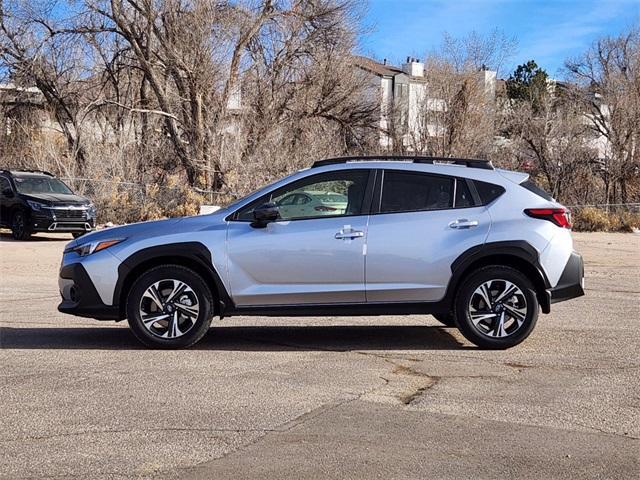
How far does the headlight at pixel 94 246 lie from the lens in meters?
8.25

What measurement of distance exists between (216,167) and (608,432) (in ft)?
85.5

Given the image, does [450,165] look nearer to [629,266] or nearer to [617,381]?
[617,381]

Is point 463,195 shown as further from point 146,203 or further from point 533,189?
point 146,203

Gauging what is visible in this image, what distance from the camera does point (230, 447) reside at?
5.25m

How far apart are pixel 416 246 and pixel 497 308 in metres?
1.00

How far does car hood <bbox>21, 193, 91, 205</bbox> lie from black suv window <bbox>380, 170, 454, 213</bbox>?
15558 millimetres

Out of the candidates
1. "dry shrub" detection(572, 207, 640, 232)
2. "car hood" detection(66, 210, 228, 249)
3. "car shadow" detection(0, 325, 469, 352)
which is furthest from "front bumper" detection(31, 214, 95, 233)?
"dry shrub" detection(572, 207, 640, 232)

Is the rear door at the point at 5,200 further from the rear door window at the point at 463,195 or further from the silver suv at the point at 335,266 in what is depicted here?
the rear door window at the point at 463,195

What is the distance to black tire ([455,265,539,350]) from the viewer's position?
816 centimetres

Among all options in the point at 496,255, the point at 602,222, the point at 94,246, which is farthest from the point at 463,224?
the point at 602,222

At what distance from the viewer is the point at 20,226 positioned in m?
22.2

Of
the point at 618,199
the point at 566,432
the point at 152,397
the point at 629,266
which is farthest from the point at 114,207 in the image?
the point at 566,432

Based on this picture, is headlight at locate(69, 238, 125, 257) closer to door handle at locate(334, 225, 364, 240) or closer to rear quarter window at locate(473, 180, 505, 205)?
door handle at locate(334, 225, 364, 240)

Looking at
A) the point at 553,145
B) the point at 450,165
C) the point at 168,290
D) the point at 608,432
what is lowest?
the point at 608,432
